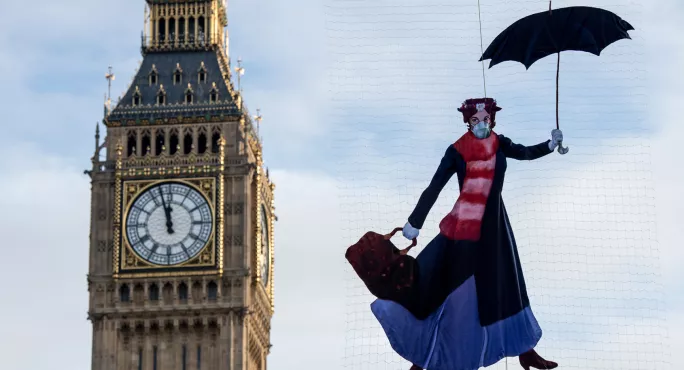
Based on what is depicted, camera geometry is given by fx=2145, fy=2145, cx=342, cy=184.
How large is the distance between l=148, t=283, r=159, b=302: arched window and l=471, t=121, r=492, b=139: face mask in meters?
61.7

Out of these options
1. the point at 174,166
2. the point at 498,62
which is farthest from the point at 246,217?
the point at 498,62

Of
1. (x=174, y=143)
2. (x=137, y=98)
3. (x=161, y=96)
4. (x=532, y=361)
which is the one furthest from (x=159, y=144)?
(x=532, y=361)

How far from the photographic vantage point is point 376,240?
38531 millimetres

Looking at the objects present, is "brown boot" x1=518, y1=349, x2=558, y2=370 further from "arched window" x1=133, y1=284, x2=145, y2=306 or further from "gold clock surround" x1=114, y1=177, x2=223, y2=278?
"arched window" x1=133, y1=284, x2=145, y2=306

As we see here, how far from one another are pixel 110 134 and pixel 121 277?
24.1 feet

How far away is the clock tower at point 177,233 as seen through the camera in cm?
9981

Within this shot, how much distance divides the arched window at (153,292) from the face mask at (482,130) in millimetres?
61658

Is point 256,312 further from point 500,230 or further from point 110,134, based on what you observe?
point 500,230

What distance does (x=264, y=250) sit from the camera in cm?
10600

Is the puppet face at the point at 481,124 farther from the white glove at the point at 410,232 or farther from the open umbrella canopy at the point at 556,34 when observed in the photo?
the white glove at the point at 410,232

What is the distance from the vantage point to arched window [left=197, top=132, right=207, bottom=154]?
10250 cm

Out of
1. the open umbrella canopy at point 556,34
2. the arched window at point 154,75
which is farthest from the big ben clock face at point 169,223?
the open umbrella canopy at point 556,34

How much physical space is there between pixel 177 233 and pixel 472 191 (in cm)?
6146

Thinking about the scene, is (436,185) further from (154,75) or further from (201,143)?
(154,75)
